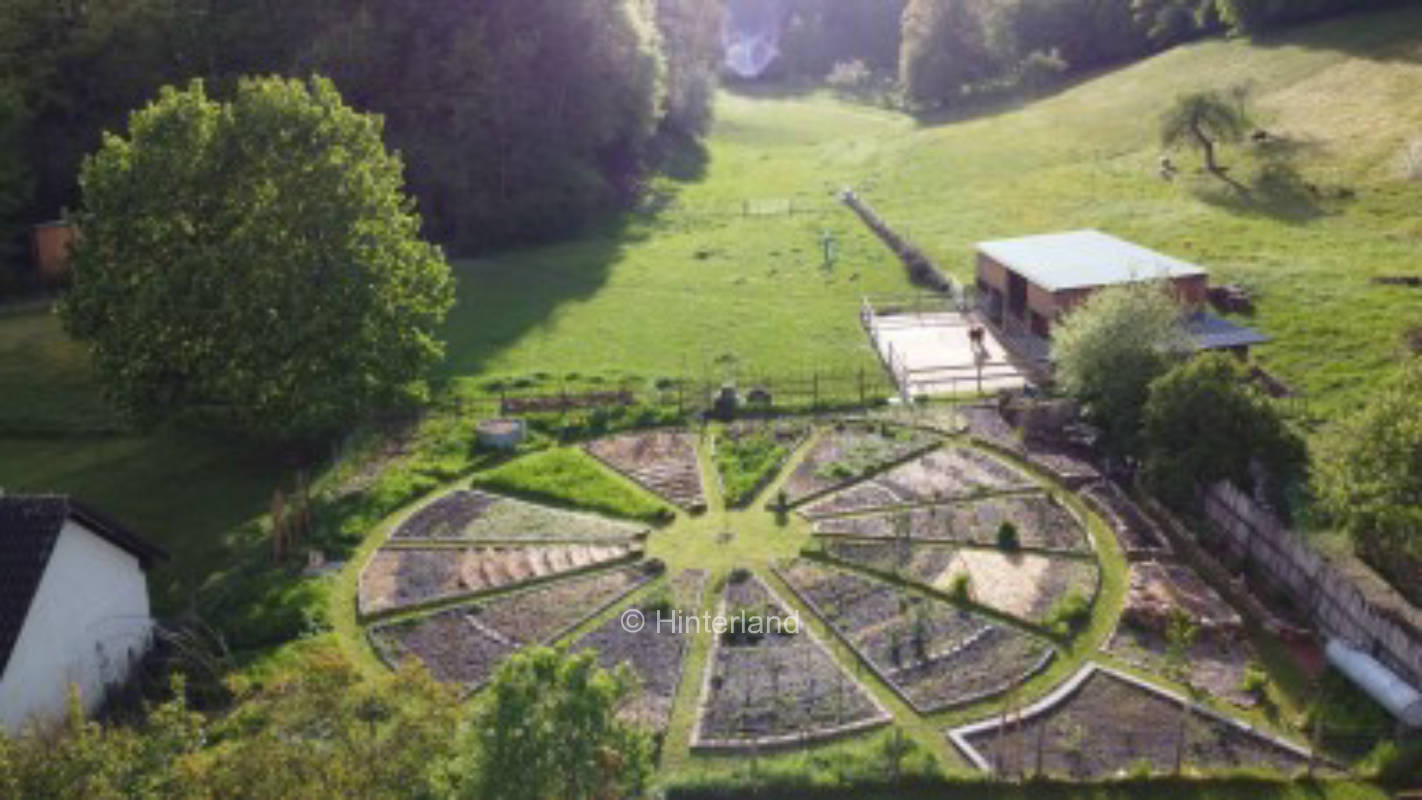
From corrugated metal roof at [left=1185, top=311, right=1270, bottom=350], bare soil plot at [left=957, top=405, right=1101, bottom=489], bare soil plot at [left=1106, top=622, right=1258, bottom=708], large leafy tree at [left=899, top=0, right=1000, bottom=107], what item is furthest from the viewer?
large leafy tree at [left=899, top=0, right=1000, bottom=107]

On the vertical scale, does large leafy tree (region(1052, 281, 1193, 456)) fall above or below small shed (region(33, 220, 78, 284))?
below

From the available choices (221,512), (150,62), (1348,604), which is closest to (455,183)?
(150,62)

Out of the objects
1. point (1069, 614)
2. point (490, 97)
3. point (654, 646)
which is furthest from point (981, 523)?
point (490, 97)

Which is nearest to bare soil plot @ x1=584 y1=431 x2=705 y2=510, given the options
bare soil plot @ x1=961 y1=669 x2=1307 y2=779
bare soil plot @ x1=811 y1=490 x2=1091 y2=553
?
bare soil plot @ x1=811 y1=490 x2=1091 y2=553

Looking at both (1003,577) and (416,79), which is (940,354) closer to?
(1003,577)

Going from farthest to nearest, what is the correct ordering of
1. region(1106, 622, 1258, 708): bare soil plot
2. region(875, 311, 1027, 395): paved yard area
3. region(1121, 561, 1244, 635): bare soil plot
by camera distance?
region(875, 311, 1027, 395): paved yard area → region(1121, 561, 1244, 635): bare soil plot → region(1106, 622, 1258, 708): bare soil plot

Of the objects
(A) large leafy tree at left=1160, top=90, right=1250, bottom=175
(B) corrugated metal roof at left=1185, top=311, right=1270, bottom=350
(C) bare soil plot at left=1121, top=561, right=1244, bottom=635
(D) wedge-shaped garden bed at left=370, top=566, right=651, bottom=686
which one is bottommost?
(D) wedge-shaped garden bed at left=370, top=566, right=651, bottom=686

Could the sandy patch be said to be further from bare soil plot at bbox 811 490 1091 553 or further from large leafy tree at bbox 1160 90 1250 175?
large leafy tree at bbox 1160 90 1250 175
